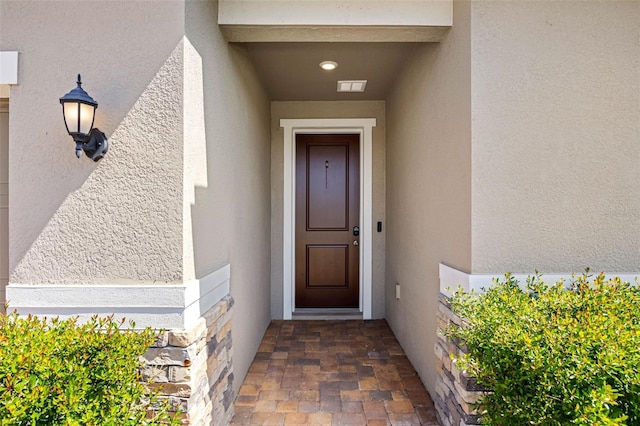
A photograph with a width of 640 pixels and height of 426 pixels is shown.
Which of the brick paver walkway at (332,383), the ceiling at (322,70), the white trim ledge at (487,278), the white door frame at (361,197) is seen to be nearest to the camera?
the white trim ledge at (487,278)

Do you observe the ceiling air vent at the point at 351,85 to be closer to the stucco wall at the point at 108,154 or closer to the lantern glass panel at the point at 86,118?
the stucco wall at the point at 108,154

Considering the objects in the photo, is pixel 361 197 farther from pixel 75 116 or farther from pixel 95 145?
pixel 75 116

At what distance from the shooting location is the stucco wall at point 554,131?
6.39ft

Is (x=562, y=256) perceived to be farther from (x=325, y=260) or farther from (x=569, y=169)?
(x=325, y=260)

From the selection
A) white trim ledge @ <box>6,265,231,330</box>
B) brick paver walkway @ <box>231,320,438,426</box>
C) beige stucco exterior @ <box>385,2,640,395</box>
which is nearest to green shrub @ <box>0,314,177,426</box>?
white trim ledge @ <box>6,265,231,330</box>

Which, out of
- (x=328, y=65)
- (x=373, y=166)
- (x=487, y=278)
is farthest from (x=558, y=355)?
(x=373, y=166)

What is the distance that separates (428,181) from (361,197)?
173 cm

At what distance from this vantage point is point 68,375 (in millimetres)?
1247

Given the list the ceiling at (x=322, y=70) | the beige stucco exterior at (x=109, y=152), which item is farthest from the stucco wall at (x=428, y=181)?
the beige stucco exterior at (x=109, y=152)

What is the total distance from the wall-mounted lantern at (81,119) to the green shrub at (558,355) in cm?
185

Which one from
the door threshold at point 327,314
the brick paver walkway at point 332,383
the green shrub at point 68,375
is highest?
the green shrub at point 68,375

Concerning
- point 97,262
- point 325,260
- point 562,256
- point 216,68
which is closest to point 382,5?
point 216,68

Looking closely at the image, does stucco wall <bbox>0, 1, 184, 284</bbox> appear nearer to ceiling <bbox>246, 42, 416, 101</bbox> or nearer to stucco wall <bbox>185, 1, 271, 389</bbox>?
stucco wall <bbox>185, 1, 271, 389</bbox>

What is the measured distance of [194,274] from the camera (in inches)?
71.8
